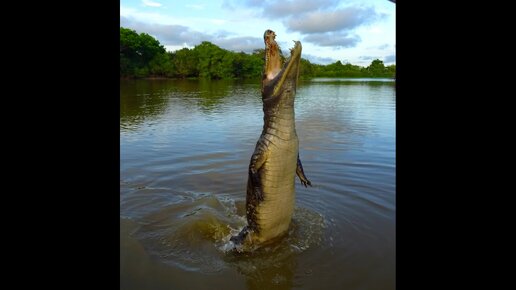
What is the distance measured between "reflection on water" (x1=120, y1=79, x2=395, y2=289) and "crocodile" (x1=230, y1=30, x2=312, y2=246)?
1.18 ft

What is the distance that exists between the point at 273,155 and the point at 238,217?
5.90ft

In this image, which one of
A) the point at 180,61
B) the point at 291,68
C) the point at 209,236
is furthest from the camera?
the point at 180,61

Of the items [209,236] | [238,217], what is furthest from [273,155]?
[238,217]

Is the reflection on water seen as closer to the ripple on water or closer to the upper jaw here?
the ripple on water

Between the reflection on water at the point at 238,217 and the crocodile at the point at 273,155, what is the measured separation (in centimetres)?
36

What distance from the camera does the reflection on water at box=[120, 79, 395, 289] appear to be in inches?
153

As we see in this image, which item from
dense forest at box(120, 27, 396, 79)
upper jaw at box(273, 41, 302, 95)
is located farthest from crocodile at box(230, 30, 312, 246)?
dense forest at box(120, 27, 396, 79)

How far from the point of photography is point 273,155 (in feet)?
13.5

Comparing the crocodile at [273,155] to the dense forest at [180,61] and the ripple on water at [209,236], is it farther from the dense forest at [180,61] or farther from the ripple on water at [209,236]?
the dense forest at [180,61]

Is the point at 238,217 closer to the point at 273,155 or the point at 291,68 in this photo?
the point at 273,155

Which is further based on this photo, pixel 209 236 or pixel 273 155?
pixel 209 236

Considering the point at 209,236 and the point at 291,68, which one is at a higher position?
the point at 291,68

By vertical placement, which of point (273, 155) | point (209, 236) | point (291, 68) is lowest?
point (209, 236)
